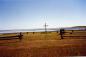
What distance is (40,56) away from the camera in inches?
134

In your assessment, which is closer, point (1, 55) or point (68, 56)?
point (68, 56)

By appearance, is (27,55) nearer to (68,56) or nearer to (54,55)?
(54,55)

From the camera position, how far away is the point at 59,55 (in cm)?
339

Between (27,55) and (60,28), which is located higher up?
(60,28)

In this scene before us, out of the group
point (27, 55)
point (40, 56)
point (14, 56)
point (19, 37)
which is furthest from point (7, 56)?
point (19, 37)

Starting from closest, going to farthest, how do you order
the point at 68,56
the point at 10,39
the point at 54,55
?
the point at 68,56 → the point at 54,55 → the point at 10,39

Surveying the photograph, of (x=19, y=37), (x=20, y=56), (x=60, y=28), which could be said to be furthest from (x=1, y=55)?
(x=60, y=28)

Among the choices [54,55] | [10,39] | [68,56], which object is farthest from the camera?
[10,39]

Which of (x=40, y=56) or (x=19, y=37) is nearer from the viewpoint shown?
(x=40, y=56)

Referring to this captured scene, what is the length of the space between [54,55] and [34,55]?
48 cm

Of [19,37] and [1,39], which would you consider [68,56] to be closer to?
[19,37]

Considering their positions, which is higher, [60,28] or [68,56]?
[60,28]

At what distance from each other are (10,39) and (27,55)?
9.79ft

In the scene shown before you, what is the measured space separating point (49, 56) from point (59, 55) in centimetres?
24
